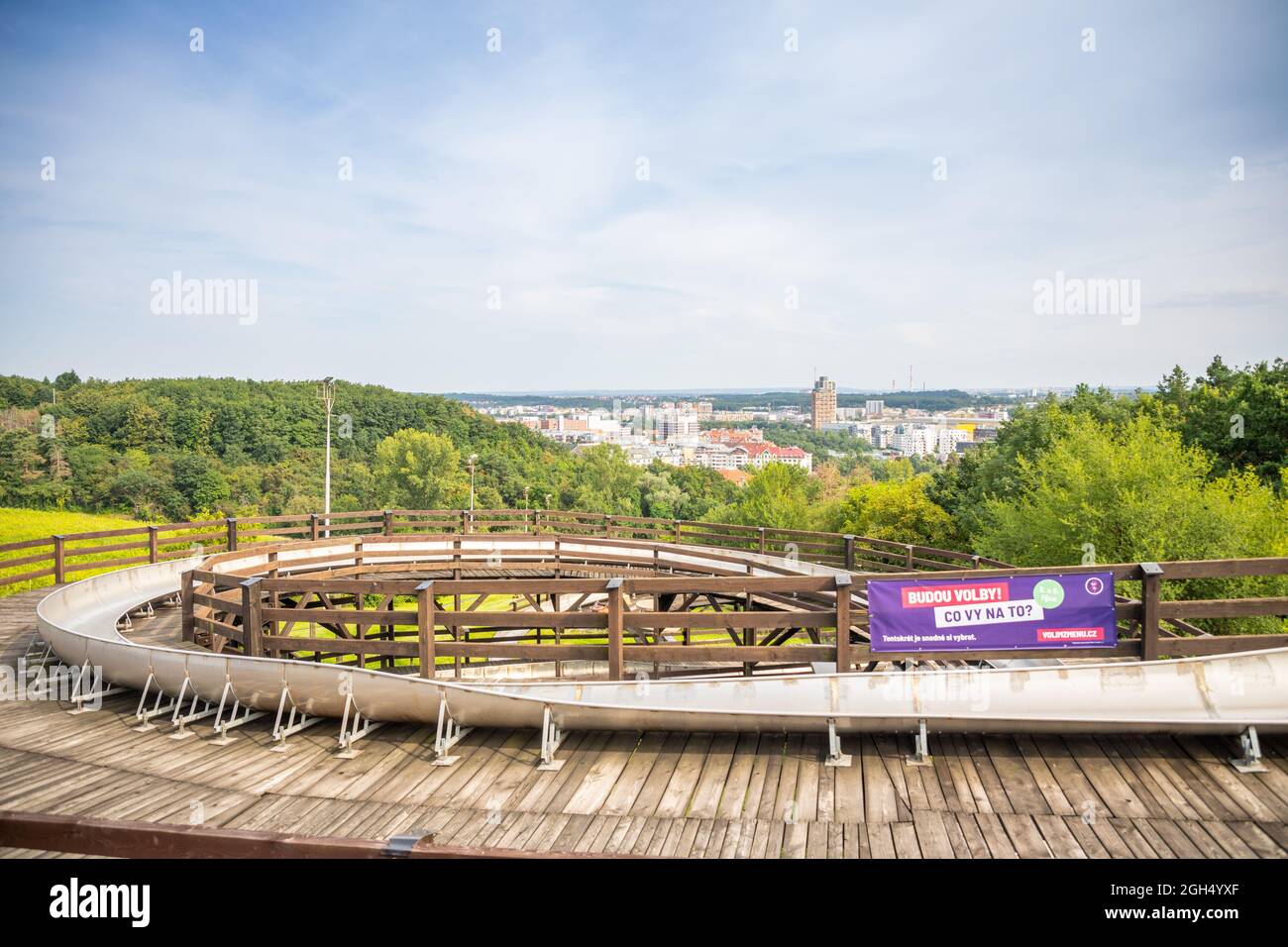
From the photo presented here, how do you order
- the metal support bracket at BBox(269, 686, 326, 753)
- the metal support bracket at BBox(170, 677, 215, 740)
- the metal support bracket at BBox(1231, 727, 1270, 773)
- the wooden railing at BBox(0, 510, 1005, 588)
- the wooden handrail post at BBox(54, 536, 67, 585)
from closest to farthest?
the metal support bracket at BBox(1231, 727, 1270, 773)
the metal support bracket at BBox(269, 686, 326, 753)
the metal support bracket at BBox(170, 677, 215, 740)
the wooden railing at BBox(0, 510, 1005, 588)
the wooden handrail post at BBox(54, 536, 67, 585)

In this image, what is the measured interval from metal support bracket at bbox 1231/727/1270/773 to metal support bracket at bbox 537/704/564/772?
4392 millimetres

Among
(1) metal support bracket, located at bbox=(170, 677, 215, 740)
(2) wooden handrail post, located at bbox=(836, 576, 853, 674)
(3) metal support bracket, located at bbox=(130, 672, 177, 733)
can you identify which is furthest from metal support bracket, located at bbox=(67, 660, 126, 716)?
(2) wooden handrail post, located at bbox=(836, 576, 853, 674)

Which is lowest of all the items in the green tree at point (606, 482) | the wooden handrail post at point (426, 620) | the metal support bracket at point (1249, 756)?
the green tree at point (606, 482)

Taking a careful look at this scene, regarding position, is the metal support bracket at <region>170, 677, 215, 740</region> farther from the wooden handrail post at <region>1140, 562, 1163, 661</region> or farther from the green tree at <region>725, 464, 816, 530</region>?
the green tree at <region>725, 464, 816, 530</region>

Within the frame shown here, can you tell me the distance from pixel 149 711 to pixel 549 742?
4.05m

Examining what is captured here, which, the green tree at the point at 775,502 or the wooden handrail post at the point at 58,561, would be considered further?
the green tree at the point at 775,502

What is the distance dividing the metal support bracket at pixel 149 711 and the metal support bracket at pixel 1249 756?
8.26m

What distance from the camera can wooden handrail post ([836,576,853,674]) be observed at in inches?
234

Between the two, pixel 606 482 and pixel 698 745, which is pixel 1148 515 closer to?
pixel 698 745

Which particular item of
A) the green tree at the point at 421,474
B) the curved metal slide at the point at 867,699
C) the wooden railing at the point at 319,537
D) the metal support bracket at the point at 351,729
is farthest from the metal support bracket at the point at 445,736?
the green tree at the point at 421,474

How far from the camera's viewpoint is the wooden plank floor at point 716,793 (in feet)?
14.3

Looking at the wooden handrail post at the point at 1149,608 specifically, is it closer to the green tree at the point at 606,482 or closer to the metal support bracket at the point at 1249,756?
the metal support bracket at the point at 1249,756

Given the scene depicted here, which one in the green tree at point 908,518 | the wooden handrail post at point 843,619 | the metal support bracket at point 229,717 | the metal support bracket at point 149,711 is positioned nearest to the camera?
the wooden handrail post at point 843,619
